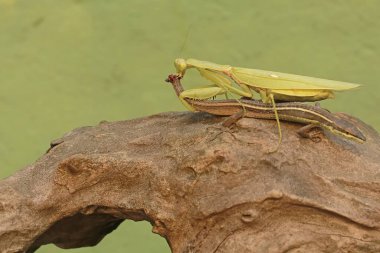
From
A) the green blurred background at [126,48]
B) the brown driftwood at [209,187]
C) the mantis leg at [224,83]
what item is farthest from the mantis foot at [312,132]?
the green blurred background at [126,48]

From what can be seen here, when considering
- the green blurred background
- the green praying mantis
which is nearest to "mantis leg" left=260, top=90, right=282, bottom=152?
the green praying mantis

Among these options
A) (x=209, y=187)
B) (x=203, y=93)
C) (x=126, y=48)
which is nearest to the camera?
(x=209, y=187)

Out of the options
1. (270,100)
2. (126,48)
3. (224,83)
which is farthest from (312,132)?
(126,48)

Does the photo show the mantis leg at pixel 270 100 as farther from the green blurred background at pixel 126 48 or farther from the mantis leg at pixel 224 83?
the green blurred background at pixel 126 48

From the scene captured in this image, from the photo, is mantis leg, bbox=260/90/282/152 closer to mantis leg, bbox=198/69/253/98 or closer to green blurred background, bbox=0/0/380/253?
mantis leg, bbox=198/69/253/98

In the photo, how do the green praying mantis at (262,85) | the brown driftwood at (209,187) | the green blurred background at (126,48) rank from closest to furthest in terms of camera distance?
the brown driftwood at (209,187) → the green praying mantis at (262,85) → the green blurred background at (126,48)

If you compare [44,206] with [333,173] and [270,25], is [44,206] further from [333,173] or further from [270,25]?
[270,25]

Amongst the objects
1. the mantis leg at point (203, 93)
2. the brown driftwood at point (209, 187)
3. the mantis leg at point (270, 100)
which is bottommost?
the brown driftwood at point (209, 187)

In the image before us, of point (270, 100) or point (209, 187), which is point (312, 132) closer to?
point (270, 100)
